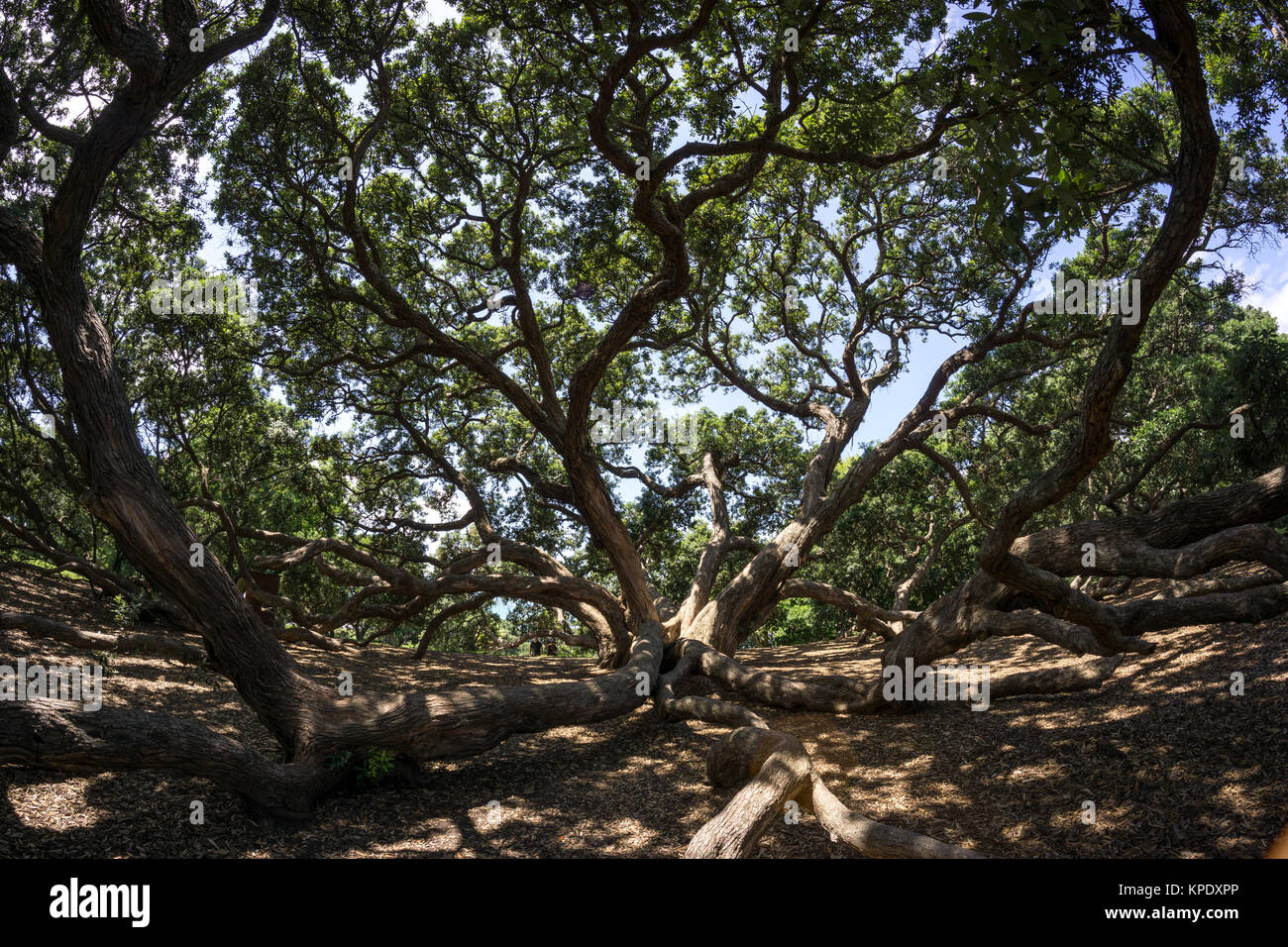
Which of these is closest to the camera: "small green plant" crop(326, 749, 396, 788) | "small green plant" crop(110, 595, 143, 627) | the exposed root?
the exposed root

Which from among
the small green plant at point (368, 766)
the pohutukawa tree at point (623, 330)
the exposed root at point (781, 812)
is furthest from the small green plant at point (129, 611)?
the exposed root at point (781, 812)

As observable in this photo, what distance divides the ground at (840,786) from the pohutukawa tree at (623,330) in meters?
0.41

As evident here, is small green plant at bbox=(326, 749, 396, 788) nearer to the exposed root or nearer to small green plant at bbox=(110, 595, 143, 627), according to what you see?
the exposed root

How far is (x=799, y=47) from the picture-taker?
7105 millimetres

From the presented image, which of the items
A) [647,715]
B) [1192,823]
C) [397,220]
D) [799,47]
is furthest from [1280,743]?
[397,220]

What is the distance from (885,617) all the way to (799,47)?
838 centimetres

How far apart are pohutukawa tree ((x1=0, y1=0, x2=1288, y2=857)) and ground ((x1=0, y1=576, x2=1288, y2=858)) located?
41 centimetres

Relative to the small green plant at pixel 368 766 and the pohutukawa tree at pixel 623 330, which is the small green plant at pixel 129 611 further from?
the small green plant at pixel 368 766

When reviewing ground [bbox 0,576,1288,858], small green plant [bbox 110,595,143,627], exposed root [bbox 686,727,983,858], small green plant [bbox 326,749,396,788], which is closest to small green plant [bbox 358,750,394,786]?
small green plant [bbox 326,749,396,788]

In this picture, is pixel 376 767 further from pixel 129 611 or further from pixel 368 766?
pixel 129 611

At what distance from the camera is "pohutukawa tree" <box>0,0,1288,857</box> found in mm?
4906

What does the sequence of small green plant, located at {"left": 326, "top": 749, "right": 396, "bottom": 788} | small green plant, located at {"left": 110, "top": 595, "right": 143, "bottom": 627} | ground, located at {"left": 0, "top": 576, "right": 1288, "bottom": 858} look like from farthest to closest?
1. small green plant, located at {"left": 110, "top": 595, "right": 143, "bottom": 627}
2. small green plant, located at {"left": 326, "top": 749, "right": 396, "bottom": 788}
3. ground, located at {"left": 0, "top": 576, "right": 1288, "bottom": 858}

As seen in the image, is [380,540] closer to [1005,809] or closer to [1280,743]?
[1005,809]

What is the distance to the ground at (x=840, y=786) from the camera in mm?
4410
